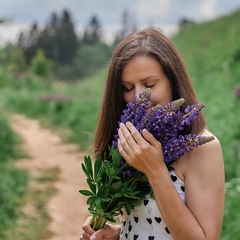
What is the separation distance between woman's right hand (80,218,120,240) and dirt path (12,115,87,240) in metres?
3.30

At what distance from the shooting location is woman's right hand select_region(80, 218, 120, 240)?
174cm

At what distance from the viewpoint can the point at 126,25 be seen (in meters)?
46.0

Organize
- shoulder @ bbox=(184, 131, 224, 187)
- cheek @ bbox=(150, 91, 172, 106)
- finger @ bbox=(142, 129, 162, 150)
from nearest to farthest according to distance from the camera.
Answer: finger @ bbox=(142, 129, 162, 150)
shoulder @ bbox=(184, 131, 224, 187)
cheek @ bbox=(150, 91, 172, 106)

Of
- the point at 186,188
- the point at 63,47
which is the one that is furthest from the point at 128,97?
the point at 63,47

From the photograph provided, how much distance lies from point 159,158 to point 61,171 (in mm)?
6390

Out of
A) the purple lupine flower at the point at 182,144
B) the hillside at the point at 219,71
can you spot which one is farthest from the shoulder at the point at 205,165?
the hillside at the point at 219,71

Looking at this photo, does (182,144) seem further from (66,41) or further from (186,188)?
(66,41)

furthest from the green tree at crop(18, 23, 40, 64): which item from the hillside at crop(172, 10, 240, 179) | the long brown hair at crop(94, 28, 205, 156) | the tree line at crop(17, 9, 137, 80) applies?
the long brown hair at crop(94, 28, 205, 156)

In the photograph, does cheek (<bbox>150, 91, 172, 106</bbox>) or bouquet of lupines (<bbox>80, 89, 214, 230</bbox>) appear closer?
bouquet of lupines (<bbox>80, 89, 214, 230</bbox>)

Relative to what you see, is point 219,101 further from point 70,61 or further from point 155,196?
point 70,61

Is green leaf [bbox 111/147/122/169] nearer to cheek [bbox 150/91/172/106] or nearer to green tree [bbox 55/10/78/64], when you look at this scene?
cheek [bbox 150/91/172/106]

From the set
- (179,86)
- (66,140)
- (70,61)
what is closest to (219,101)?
(66,140)

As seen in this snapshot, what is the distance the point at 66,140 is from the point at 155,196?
8.89 metres

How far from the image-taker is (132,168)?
5.41ft
